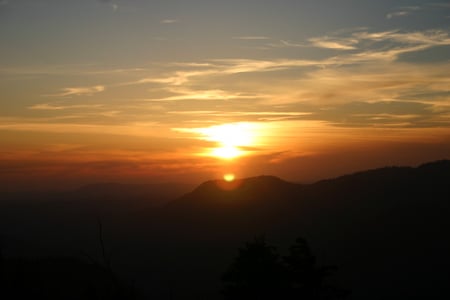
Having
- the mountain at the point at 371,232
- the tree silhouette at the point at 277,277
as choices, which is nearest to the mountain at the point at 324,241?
the mountain at the point at 371,232

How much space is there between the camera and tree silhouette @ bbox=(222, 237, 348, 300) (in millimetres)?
28719

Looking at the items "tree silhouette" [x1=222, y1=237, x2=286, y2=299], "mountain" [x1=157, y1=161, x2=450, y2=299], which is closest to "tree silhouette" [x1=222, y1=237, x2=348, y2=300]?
"tree silhouette" [x1=222, y1=237, x2=286, y2=299]

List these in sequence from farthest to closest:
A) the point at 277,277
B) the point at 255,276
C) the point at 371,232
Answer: the point at 371,232
the point at 277,277
the point at 255,276

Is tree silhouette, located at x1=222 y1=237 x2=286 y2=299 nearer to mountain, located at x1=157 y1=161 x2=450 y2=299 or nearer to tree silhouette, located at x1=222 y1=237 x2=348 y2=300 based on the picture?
tree silhouette, located at x1=222 y1=237 x2=348 y2=300

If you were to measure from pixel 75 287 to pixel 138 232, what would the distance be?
162 m

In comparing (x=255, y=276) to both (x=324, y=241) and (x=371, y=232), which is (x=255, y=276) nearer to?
(x=324, y=241)

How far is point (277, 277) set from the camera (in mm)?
29000

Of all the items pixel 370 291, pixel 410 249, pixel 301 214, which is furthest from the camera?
pixel 301 214

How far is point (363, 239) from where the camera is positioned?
5197 inches

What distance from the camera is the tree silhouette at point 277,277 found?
28.7m

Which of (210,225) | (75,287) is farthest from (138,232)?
(75,287)

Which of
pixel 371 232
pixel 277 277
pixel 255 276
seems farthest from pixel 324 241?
pixel 255 276

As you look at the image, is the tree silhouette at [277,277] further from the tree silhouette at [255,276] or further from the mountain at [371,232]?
the mountain at [371,232]

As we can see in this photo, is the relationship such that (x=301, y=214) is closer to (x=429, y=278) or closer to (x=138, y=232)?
(x=138, y=232)
